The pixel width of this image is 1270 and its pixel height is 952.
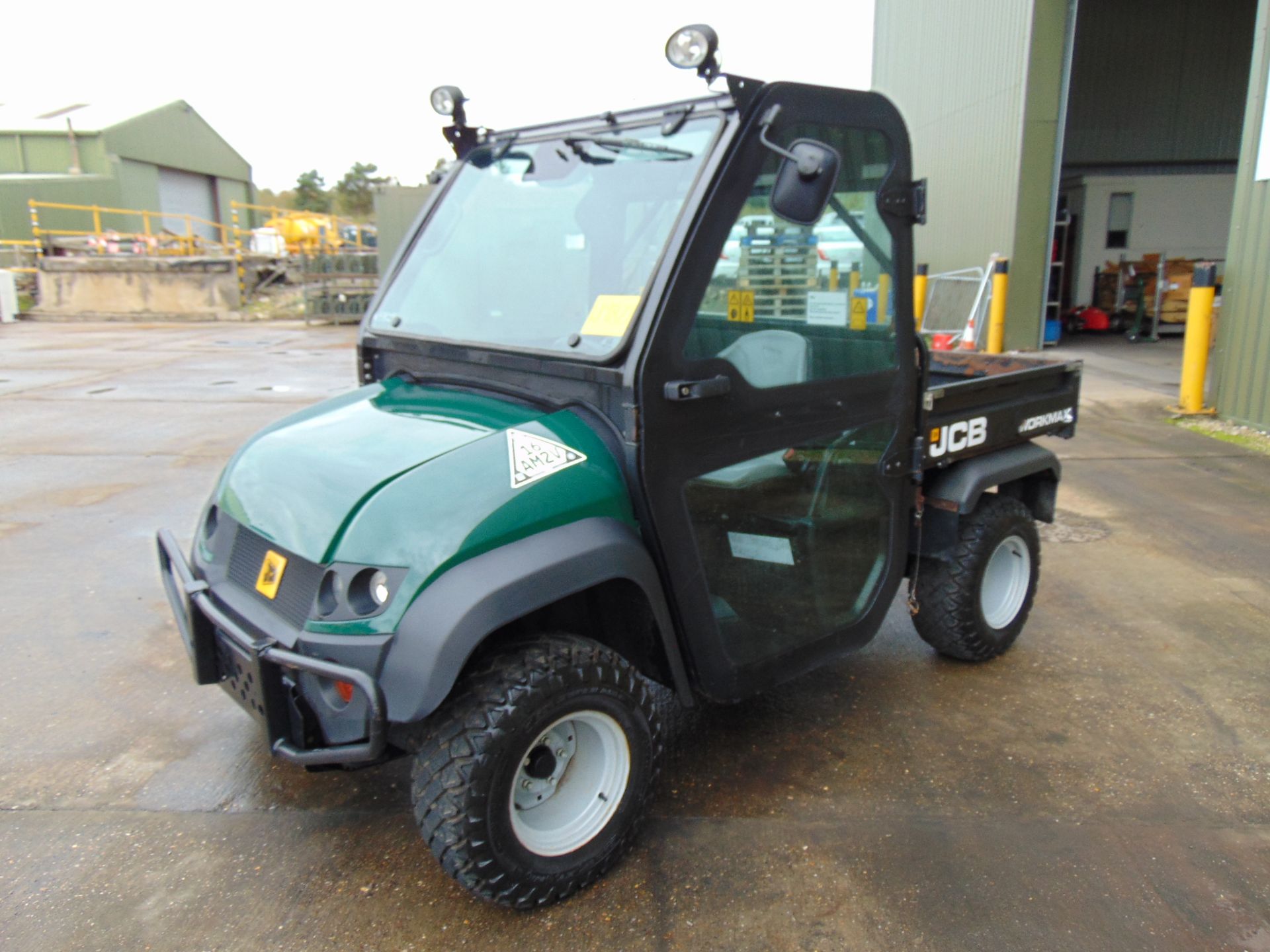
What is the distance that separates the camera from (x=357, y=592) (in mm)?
2246

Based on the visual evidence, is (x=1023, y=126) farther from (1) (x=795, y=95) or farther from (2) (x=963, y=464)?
(1) (x=795, y=95)

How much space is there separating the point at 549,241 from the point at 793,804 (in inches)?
74.3

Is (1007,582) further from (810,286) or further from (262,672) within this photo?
(262,672)

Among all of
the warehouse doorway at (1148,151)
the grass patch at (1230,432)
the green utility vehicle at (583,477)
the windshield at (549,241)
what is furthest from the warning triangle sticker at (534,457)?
the warehouse doorway at (1148,151)

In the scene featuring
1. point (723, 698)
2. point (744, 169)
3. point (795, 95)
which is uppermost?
point (795, 95)

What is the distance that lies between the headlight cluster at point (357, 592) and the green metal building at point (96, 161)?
109 feet

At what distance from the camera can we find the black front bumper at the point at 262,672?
6.95 feet

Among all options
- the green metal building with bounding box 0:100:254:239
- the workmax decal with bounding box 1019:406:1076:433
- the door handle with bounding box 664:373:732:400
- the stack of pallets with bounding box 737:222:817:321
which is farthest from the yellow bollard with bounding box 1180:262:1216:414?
the green metal building with bounding box 0:100:254:239

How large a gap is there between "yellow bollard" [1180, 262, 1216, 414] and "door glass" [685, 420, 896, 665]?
7.16 m

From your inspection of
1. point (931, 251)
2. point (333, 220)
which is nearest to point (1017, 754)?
point (931, 251)

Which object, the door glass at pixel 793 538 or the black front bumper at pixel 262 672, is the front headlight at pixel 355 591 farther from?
the door glass at pixel 793 538

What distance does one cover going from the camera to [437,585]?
218 cm

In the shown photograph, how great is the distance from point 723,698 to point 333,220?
1198 inches

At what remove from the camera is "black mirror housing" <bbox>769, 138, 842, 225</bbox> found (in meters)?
2.35
